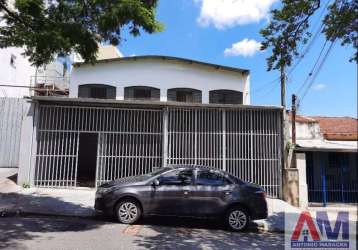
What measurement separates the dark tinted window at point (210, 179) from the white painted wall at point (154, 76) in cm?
1140

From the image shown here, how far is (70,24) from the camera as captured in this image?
341 inches

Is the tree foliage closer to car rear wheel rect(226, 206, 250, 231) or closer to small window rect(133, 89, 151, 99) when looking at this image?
car rear wheel rect(226, 206, 250, 231)

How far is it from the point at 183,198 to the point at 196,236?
1.13m

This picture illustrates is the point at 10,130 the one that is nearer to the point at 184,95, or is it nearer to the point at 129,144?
the point at 129,144

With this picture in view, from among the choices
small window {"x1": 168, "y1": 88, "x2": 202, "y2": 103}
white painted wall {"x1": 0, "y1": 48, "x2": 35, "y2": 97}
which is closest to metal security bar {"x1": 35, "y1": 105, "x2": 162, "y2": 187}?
small window {"x1": 168, "y1": 88, "x2": 202, "y2": 103}

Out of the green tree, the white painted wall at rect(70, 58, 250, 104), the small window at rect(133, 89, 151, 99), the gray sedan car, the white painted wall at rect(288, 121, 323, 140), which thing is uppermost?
the white painted wall at rect(70, 58, 250, 104)

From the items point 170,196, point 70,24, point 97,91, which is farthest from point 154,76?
point 170,196

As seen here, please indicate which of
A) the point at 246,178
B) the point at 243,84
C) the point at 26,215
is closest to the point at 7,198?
the point at 26,215

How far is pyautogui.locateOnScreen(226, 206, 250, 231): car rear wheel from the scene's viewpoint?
30.0ft

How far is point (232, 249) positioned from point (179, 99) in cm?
1416

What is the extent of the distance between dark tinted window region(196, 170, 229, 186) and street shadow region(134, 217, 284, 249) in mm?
1174

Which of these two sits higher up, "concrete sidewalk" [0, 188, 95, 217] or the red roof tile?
the red roof tile

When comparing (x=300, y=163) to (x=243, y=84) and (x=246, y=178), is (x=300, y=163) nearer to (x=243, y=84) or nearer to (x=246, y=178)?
(x=246, y=178)

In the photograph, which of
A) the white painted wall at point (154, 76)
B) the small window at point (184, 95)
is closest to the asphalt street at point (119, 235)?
the small window at point (184, 95)
